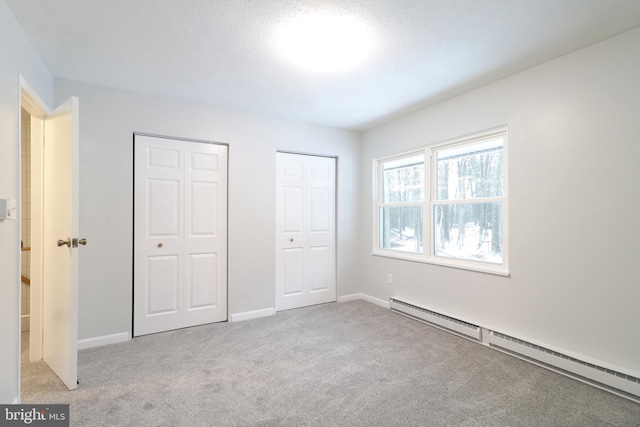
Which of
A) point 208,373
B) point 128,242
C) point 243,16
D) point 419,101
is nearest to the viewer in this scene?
point 243,16

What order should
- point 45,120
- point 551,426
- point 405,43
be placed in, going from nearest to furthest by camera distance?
point 551,426 < point 405,43 < point 45,120

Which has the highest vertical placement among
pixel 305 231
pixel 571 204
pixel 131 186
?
pixel 131 186

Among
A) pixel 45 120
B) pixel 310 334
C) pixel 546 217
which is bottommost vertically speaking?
pixel 310 334

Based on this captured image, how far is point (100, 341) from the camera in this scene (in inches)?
117

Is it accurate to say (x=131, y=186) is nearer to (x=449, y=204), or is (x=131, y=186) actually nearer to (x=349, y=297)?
(x=349, y=297)

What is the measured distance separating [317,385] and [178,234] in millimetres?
2161

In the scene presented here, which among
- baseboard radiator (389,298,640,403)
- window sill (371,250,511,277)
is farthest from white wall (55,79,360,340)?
baseboard radiator (389,298,640,403)

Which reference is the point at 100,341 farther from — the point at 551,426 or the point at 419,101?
the point at 419,101

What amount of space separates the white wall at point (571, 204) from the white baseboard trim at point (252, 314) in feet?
7.06

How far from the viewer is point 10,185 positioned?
193 cm

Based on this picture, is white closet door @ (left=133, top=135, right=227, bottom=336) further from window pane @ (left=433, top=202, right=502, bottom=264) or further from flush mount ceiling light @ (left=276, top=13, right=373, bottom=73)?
window pane @ (left=433, top=202, right=502, bottom=264)

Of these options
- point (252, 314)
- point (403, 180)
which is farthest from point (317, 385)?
point (403, 180)

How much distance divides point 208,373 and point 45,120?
2.46 m

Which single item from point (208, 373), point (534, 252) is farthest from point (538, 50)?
point (208, 373)
